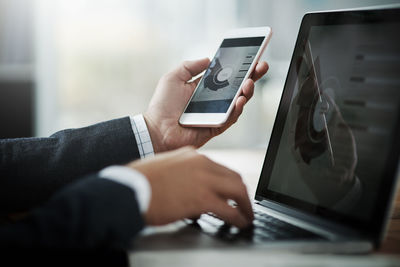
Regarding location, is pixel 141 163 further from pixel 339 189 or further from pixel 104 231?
pixel 339 189

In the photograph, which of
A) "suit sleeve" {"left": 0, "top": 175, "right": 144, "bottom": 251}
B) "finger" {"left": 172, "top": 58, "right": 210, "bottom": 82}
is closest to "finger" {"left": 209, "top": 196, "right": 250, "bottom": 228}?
"suit sleeve" {"left": 0, "top": 175, "right": 144, "bottom": 251}

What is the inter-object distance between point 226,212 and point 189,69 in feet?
1.87

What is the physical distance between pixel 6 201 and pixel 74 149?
0.14 metres

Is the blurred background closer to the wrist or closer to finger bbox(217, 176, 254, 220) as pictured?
the wrist

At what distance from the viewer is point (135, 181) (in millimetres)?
578

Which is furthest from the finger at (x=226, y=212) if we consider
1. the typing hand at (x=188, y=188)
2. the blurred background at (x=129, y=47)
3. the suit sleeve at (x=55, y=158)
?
the blurred background at (x=129, y=47)

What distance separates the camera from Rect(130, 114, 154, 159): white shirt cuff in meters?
0.99

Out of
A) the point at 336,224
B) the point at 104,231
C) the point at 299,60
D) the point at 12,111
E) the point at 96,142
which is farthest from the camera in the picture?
the point at 12,111

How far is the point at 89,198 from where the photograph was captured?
54cm

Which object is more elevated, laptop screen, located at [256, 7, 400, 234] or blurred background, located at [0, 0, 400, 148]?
laptop screen, located at [256, 7, 400, 234]

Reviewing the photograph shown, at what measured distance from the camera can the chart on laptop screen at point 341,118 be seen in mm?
631

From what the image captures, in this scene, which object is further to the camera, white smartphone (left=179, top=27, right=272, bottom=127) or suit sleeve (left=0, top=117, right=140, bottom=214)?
white smartphone (left=179, top=27, right=272, bottom=127)

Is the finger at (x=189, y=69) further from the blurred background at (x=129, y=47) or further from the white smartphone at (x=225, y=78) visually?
the blurred background at (x=129, y=47)

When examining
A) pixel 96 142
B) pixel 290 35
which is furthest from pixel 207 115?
pixel 290 35
